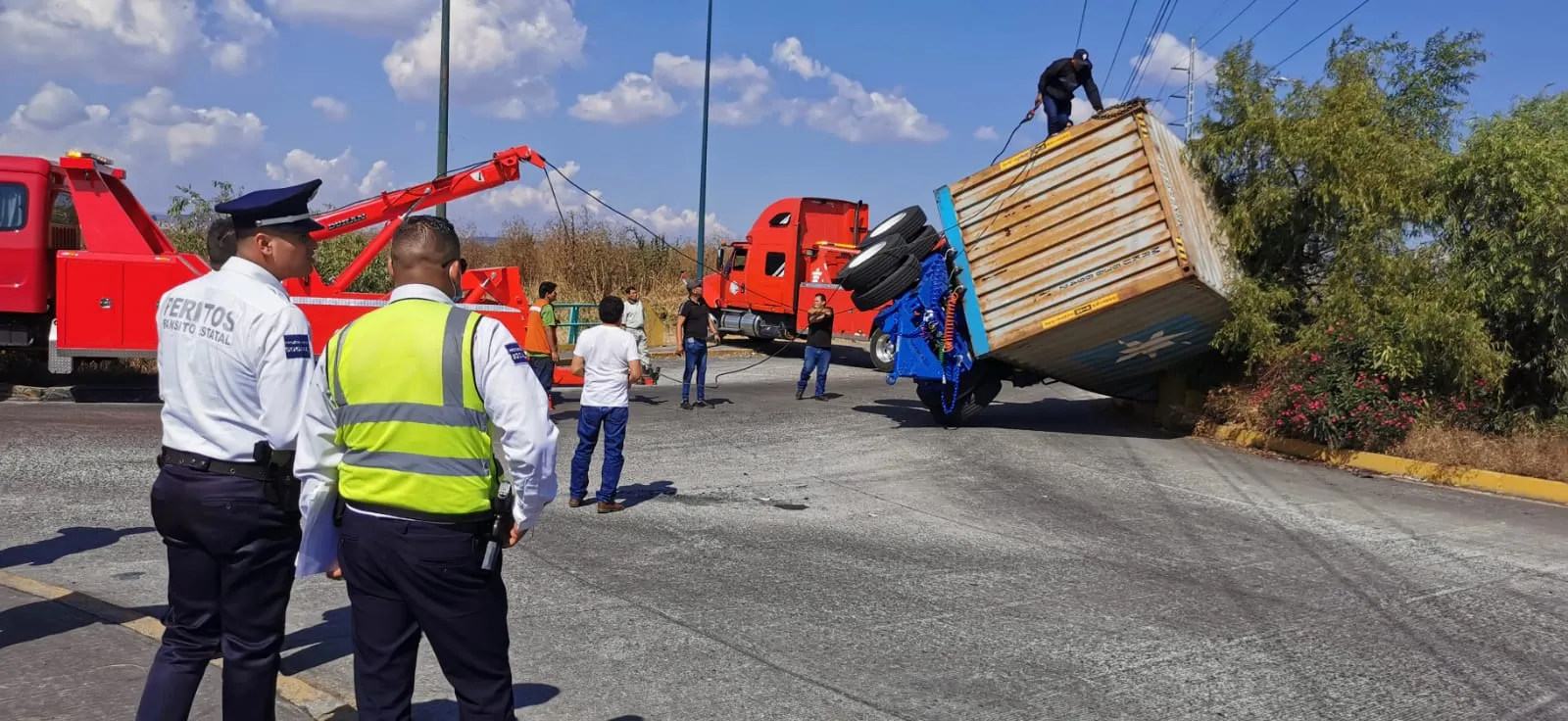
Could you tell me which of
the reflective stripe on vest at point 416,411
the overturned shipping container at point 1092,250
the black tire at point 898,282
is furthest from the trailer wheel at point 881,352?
the reflective stripe on vest at point 416,411

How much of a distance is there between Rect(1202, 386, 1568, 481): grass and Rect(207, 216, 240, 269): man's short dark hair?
10.4 metres

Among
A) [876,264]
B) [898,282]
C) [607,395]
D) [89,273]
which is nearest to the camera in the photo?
[607,395]

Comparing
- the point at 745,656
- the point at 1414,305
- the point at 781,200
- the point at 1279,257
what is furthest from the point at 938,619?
the point at 781,200

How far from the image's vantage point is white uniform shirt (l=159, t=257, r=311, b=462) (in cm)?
363

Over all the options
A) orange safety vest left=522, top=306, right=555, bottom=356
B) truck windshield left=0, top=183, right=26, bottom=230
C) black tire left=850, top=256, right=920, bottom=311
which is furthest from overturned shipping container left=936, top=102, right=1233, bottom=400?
truck windshield left=0, top=183, right=26, bottom=230

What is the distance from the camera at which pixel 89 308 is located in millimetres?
13266

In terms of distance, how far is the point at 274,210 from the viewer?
149 inches

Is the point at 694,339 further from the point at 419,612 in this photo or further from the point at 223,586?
the point at 419,612

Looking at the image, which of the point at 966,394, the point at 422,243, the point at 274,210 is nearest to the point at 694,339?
the point at 966,394

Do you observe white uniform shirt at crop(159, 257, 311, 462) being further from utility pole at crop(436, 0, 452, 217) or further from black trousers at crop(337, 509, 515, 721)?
utility pole at crop(436, 0, 452, 217)

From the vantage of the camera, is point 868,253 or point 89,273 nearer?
point 89,273

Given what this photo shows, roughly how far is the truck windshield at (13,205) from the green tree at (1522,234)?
603 inches

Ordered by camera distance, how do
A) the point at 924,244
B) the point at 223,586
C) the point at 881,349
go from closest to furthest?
the point at 223,586, the point at 924,244, the point at 881,349

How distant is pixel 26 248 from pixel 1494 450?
1540 cm
